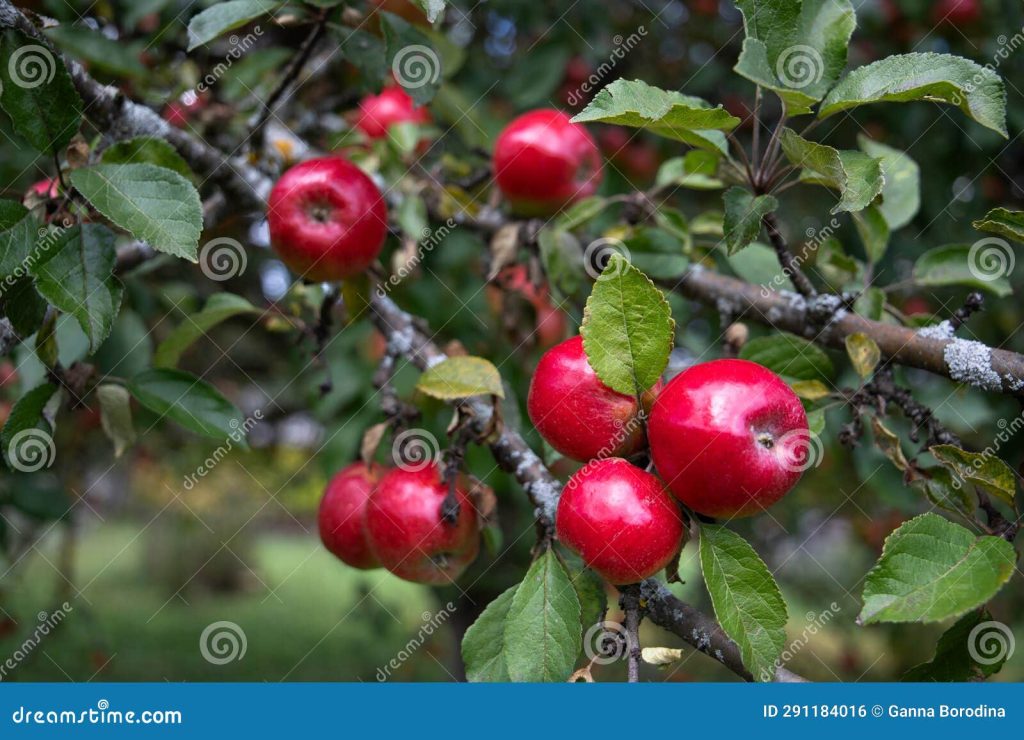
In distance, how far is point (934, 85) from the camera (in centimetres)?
96

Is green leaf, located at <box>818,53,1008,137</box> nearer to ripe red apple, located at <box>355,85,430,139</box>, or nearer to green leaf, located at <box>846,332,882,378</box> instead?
green leaf, located at <box>846,332,882,378</box>

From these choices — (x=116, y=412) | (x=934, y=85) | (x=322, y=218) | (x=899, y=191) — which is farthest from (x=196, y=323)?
(x=899, y=191)

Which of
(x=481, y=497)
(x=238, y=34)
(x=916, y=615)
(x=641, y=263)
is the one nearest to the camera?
(x=916, y=615)

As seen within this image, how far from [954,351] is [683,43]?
2.35 metres

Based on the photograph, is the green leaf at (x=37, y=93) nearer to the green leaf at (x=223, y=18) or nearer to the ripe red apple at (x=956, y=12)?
the green leaf at (x=223, y=18)

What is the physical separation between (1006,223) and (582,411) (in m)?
0.58

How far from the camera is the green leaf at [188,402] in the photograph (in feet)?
4.26

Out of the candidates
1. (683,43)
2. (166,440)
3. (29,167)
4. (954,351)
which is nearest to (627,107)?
(954,351)

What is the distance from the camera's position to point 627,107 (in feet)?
3.12

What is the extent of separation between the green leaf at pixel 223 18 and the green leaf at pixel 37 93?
0.77 ft

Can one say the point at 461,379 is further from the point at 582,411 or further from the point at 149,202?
the point at 149,202

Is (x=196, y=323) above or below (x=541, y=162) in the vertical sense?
below

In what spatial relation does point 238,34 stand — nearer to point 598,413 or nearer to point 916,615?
point 598,413

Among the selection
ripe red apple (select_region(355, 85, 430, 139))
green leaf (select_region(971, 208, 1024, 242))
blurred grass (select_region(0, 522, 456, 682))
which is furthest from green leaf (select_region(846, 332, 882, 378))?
blurred grass (select_region(0, 522, 456, 682))
